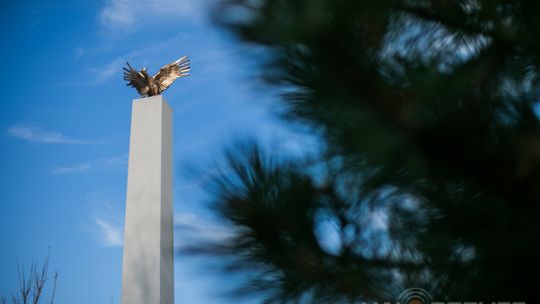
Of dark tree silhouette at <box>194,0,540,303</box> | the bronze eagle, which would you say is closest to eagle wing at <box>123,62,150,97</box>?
the bronze eagle

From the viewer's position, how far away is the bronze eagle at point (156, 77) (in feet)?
18.2

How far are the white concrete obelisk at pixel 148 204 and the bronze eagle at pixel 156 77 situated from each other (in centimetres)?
15

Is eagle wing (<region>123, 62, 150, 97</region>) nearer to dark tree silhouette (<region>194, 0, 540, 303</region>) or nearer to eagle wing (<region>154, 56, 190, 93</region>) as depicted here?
eagle wing (<region>154, 56, 190, 93</region>)

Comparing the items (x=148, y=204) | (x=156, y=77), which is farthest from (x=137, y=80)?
(x=148, y=204)

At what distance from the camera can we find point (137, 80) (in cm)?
560

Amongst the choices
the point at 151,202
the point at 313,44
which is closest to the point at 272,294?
the point at 313,44

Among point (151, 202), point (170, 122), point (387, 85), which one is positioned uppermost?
point (170, 122)

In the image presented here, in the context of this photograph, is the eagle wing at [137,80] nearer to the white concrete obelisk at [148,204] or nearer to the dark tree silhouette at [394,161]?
the white concrete obelisk at [148,204]

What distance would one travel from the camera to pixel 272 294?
898mm

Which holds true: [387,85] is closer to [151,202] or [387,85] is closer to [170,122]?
[151,202]

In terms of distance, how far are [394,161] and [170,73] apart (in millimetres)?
4992

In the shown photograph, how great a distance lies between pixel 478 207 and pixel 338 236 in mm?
210

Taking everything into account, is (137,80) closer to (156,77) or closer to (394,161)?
(156,77)

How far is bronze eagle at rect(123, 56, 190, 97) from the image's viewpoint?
556cm
